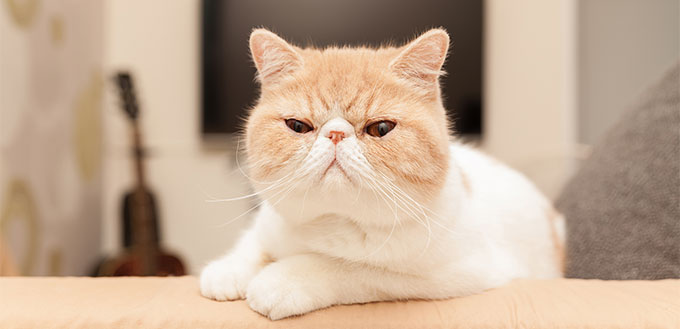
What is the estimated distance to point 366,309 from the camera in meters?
0.89

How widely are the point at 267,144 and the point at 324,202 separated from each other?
15 centimetres

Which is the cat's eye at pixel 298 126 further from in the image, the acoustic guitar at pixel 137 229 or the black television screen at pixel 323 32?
the acoustic guitar at pixel 137 229

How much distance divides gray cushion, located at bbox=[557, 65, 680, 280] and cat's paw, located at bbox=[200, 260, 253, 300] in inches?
34.5

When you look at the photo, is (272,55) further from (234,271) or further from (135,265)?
(135,265)

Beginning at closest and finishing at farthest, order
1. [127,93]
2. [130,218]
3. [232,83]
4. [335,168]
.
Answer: [335,168] → [127,93] → [232,83] → [130,218]

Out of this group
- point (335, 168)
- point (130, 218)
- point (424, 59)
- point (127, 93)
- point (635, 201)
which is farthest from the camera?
point (130, 218)

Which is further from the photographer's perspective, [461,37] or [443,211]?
[461,37]

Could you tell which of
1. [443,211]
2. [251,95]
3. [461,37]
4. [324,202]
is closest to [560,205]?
[443,211]

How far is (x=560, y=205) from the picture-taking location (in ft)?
5.32

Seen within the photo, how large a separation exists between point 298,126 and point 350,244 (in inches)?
9.5

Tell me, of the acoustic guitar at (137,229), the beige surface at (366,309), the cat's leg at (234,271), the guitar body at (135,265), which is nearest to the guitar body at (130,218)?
the acoustic guitar at (137,229)

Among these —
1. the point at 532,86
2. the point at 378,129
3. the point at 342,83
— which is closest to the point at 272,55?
the point at 342,83

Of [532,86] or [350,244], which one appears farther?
[532,86]

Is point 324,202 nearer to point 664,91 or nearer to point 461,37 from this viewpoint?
point 664,91
